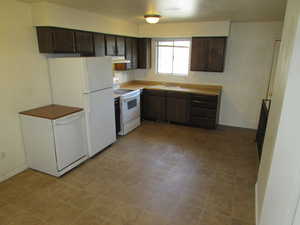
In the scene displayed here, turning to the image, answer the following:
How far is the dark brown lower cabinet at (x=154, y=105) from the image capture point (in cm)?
524

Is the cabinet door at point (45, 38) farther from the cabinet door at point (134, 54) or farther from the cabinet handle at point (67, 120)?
the cabinet door at point (134, 54)

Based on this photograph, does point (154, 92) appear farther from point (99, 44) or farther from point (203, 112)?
point (99, 44)

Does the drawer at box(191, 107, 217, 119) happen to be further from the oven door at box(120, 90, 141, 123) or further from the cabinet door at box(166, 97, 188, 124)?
the oven door at box(120, 90, 141, 123)

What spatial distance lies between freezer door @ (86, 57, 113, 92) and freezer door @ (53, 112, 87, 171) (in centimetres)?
52

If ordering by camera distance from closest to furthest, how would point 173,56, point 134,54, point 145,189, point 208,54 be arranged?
point 145,189
point 208,54
point 134,54
point 173,56

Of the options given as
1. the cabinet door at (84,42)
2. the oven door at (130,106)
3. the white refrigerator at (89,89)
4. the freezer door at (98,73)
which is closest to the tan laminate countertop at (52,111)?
the white refrigerator at (89,89)

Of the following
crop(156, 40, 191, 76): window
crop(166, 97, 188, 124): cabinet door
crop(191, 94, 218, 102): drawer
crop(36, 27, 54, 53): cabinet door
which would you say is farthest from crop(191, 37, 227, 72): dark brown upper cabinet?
crop(36, 27, 54, 53): cabinet door

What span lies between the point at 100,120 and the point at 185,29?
302 cm

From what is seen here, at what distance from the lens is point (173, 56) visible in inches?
216

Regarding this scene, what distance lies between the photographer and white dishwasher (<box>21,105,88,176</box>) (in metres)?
2.92

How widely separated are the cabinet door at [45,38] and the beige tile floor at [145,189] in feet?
6.38

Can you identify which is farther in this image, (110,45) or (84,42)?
(110,45)

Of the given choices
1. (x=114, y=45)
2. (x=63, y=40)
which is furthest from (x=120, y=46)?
(x=63, y=40)

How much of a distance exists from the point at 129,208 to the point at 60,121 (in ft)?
5.05
